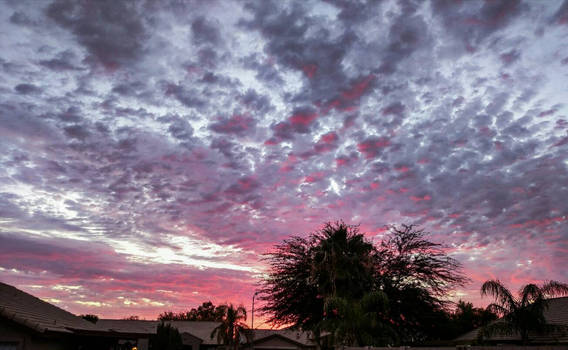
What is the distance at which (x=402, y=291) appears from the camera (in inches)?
1506

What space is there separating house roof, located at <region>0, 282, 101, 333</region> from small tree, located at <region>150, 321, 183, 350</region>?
828 inches

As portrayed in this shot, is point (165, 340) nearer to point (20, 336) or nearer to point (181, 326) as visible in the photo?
point (181, 326)

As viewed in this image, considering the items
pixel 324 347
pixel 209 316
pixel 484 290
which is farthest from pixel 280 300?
pixel 209 316

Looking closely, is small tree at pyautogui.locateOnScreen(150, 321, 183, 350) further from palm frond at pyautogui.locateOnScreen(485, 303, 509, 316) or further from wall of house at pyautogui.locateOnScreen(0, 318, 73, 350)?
palm frond at pyautogui.locateOnScreen(485, 303, 509, 316)

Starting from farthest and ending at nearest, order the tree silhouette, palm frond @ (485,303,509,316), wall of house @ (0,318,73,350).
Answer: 1. the tree silhouette
2. palm frond @ (485,303,509,316)
3. wall of house @ (0,318,73,350)

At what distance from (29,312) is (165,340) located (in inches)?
1133

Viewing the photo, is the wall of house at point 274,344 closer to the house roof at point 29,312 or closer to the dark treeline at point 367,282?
the dark treeline at point 367,282

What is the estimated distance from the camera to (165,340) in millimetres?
49156

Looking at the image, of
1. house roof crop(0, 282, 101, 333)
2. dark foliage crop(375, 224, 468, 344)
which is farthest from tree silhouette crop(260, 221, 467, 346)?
house roof crop(0, 282, 101, 333)

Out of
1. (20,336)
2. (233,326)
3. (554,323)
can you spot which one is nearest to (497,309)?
(554,323)

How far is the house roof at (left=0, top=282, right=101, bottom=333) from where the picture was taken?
19.6 metres

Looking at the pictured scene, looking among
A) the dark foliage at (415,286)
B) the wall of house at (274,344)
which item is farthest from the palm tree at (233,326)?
the dark foliage at (415,286)

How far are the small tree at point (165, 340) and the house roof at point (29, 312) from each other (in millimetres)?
21035

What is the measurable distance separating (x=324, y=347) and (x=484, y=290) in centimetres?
1545
